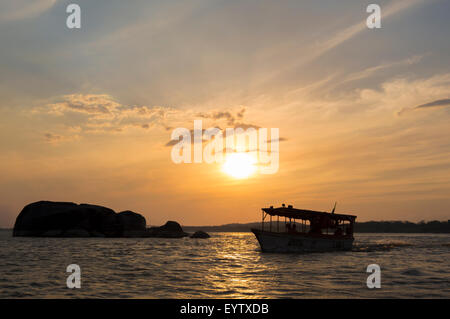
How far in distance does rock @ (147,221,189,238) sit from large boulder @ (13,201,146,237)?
8825 mm

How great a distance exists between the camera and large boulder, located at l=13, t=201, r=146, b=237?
107 meters

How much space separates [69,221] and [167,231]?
31.8m

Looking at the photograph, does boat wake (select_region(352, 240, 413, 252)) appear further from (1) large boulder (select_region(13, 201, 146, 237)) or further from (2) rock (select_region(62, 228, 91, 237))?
(2) rock (select_region(62, 228, 91, 237))

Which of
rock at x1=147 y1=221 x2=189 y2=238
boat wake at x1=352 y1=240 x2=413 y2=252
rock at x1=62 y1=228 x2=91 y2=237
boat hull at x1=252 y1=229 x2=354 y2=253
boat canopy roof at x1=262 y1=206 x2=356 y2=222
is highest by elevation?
boat canopy roof at x1=262 y1=206 x2=356 y2=222

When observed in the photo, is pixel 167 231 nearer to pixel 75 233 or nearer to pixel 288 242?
pixel 75 233

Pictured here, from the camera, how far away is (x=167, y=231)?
12619cm

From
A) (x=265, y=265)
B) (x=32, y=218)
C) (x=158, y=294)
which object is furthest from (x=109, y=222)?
(x=158, y=294)

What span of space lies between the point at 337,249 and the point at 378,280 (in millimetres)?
26802

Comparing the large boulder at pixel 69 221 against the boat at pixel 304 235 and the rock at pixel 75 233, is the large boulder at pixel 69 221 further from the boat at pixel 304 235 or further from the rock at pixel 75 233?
the boat at pixel 304 235

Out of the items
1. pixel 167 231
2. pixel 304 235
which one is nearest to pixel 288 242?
pixel 304 235

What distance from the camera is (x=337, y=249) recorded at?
47469 mm

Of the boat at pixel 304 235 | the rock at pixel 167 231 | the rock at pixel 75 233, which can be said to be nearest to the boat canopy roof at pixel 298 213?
the boat at pixel 304 235

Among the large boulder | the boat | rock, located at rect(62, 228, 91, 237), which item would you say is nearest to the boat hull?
the boat
